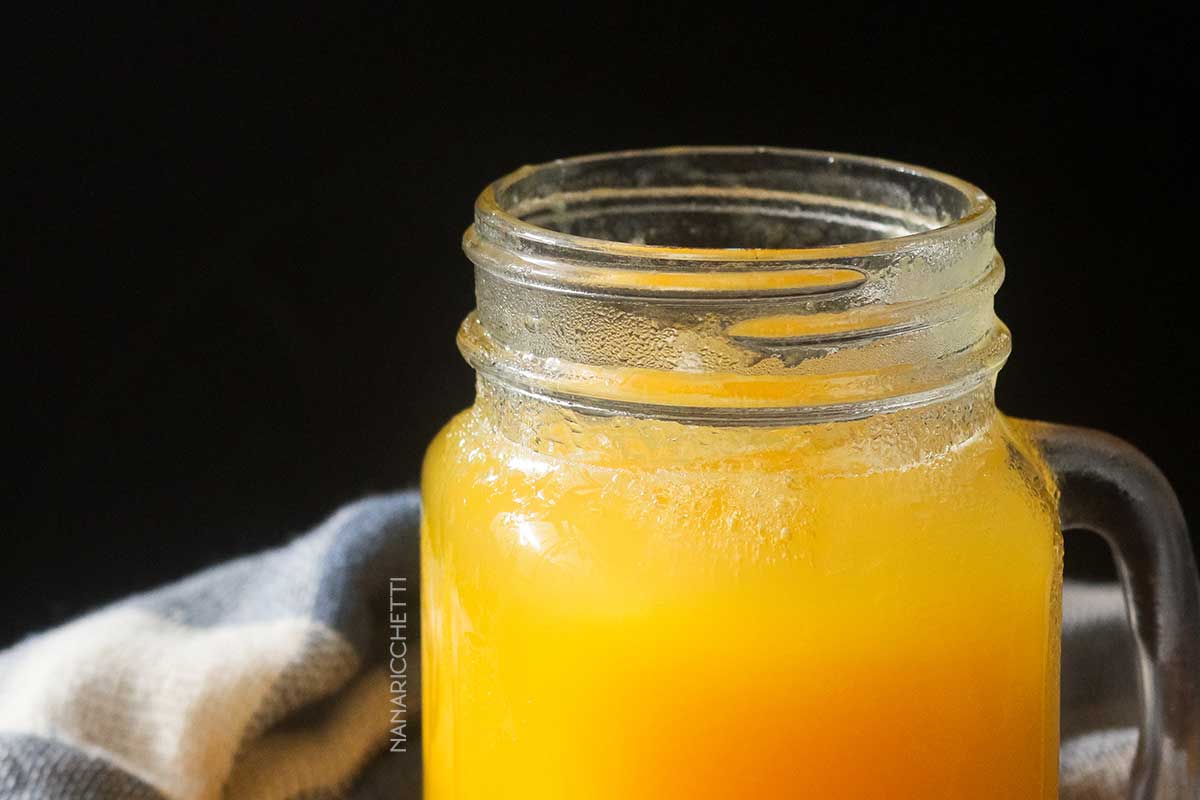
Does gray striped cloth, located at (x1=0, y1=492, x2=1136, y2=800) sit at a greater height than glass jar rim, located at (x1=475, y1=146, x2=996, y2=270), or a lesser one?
lesser

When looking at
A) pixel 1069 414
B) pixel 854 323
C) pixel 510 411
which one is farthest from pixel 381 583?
pixel 1069 414

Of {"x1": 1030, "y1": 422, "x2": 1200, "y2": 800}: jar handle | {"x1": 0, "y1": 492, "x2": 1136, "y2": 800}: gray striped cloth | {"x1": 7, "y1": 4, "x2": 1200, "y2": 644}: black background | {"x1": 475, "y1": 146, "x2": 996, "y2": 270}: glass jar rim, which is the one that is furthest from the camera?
{"x1": 7, "y1": 4, "x2": 1200, "y2": 644}: black background

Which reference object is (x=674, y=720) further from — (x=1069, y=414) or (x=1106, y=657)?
(x=1069, y=414)

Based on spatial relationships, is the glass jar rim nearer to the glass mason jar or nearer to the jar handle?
the glass mason jar

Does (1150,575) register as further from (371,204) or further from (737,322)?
(371,204)

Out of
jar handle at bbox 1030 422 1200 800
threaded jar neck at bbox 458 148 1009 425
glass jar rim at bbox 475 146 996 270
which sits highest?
glass jar rim at bbox 475 146 996 270

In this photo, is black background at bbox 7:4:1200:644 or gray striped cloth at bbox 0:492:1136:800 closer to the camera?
gray striped cloth at bbox 0:492:1136:800

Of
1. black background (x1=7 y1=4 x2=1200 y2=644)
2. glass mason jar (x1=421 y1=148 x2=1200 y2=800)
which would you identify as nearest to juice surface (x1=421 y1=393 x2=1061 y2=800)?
glass mason jar (x1=421 y1=148 x2=1200 y2=800)

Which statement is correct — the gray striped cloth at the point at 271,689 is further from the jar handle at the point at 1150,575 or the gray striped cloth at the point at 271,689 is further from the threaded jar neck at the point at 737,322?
the threaded jar neck at the point at 737,322
